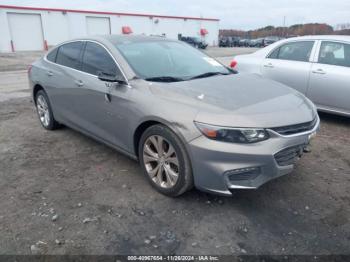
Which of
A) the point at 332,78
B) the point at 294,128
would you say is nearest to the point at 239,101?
the point at 294,128

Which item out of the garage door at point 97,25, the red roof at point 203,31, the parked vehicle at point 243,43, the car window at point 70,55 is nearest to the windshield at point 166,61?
the car window at point 70,55

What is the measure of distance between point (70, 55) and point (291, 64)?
12.9 ft

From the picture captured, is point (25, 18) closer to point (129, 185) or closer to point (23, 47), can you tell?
point (23, 47)

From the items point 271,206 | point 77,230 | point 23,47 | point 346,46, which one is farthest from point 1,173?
point 23,47

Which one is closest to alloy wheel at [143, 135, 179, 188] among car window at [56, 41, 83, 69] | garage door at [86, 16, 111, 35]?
car window at [56, 41, 83, 69]

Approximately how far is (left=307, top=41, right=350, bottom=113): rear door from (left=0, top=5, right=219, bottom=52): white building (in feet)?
90.7

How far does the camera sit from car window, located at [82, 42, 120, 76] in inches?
143

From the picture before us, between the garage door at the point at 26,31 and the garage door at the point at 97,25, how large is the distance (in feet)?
16.7

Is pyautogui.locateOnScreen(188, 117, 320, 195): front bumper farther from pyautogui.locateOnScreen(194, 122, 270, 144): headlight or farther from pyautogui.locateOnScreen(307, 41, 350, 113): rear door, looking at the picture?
pyautogui.locateOnScreen(307, 41, 350, 113): rear door

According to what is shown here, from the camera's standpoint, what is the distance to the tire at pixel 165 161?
2.93 m

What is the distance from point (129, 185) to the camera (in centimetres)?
352

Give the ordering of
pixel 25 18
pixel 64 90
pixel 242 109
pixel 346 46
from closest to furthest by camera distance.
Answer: pixel 242 109 → pixel 64 90 → pixel 346 46 → pixel 25 18

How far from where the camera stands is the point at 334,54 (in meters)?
5.50

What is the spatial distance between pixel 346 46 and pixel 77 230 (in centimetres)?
516
